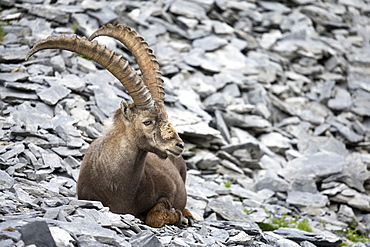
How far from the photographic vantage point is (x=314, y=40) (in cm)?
1992

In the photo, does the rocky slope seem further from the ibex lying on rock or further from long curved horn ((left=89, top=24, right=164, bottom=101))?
long curved horn ((left=89, top=24, right=164, bottom=101))

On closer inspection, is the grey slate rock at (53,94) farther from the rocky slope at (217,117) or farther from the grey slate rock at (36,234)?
the grey slate rock at (36,234)

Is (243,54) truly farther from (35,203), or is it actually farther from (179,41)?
(35,203)

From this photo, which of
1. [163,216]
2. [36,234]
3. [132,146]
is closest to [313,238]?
[163,216]

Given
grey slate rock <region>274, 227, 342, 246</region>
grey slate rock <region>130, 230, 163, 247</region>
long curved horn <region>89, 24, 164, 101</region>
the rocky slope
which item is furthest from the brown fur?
grey slate rock <region>274, 227, 342, 246</region>

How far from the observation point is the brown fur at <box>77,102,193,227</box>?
24.2 ft

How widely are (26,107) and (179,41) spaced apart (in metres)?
7.57

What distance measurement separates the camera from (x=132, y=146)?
7508 millimetres

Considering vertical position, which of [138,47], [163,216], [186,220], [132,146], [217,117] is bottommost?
[217,117]

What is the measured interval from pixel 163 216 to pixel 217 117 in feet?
21.9

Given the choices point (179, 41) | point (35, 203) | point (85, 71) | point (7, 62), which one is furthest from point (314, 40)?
point (35, 203)

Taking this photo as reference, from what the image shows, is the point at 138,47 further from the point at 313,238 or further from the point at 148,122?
the point at 313,238

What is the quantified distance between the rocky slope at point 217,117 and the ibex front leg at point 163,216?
329mm

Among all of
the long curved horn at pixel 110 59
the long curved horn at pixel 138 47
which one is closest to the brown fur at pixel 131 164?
the long curved horn at pixel 110 59
